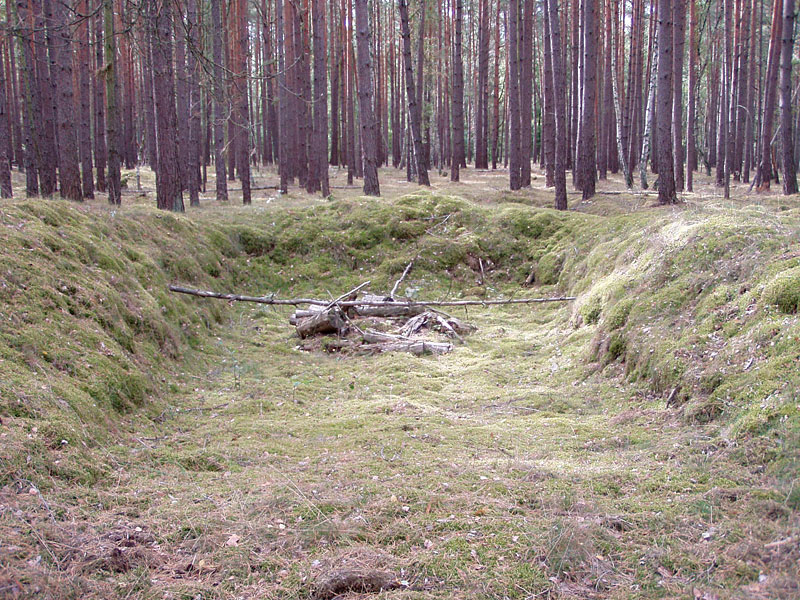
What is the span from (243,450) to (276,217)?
9.80m

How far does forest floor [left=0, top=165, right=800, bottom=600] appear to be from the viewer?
9.95ft

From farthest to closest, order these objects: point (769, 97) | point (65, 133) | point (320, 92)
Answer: point (320, 92)
point (769, 97)
point (65, 133)

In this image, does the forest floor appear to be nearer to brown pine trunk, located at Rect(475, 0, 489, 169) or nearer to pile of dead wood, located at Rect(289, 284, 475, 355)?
pile of dead wood, located at Rect(289, 284, 475, 355)

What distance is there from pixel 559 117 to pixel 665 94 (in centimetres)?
475

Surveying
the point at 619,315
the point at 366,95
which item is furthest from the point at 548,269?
the point at 366,95

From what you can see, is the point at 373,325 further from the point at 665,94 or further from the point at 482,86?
the point at 482,86

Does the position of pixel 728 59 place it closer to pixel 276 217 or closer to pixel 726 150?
pixel 726 150

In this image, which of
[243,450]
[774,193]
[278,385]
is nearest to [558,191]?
[774,193]

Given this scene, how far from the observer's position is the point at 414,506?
3.84 m

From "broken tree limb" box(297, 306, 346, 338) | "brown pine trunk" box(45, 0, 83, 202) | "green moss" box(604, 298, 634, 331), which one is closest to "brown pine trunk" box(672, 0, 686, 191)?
"green moss" box(604, 298, 634, 331)

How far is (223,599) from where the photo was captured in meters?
2.96

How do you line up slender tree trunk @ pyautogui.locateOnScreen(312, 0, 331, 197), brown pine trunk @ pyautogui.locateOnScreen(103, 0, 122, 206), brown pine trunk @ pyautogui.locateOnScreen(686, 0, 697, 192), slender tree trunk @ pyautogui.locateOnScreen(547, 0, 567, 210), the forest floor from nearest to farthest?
the forest floor, brown pine trunk @ pyautogui.locateOnScreen(103, 0, 122, 206), slender tree trunk @ pyautogui.locateOnScreen(547, 0, 567, 210), slender tree trunk @ pyautogui.locateOnScreen(312, 0, 331, 197), brown pine trunk @ pyautogui.locateOnScreen(686, 0, 697, 192)

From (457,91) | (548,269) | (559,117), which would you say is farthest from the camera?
(457,91)

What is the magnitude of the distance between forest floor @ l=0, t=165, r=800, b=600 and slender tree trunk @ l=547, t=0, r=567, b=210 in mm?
9838
